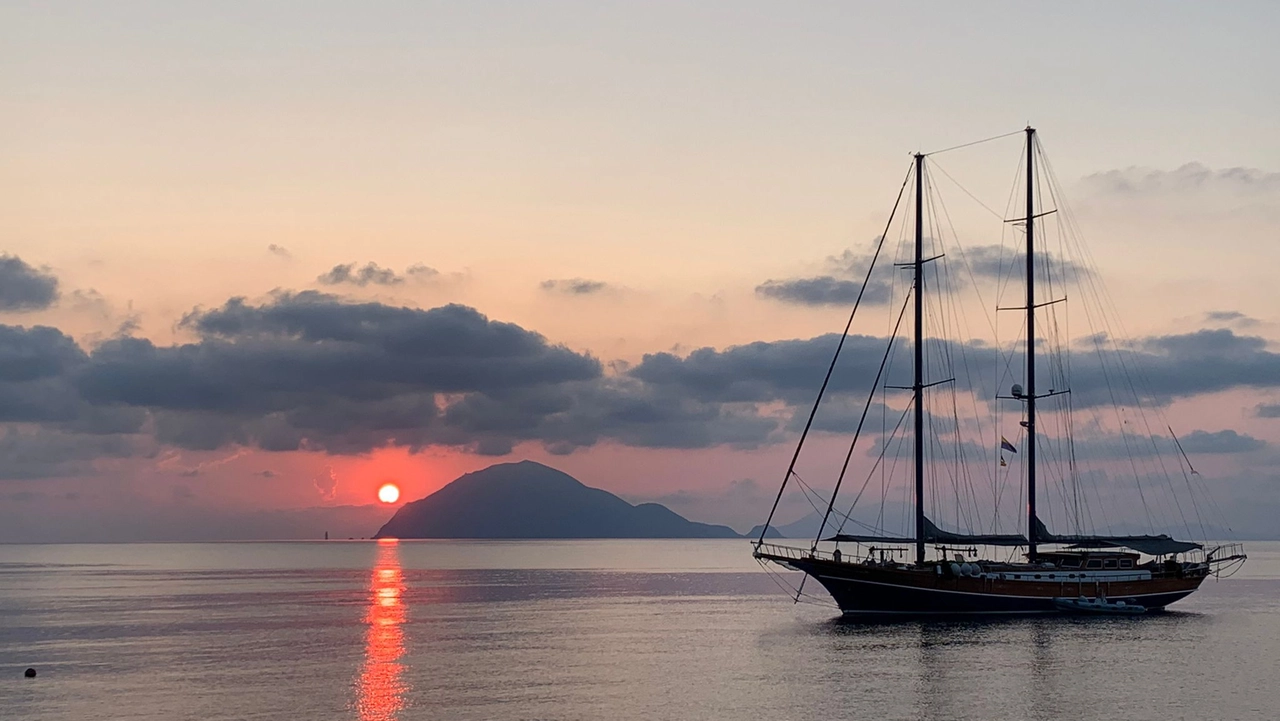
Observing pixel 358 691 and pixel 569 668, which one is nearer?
pixel 358 691

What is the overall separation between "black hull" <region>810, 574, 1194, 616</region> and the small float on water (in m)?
2.31

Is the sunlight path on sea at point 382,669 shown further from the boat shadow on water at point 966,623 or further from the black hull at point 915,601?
the boat shadow on water at point 966,623

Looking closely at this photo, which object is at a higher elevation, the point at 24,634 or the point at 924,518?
the point at 924,518

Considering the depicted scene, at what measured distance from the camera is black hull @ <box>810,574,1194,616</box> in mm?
93250

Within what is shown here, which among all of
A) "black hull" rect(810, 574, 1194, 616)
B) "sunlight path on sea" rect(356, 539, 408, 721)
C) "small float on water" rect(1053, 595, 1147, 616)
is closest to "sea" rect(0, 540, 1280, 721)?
"sunlight path on sea" rect(356, 539, 408, 721)

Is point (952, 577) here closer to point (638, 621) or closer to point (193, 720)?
point (638, 621)

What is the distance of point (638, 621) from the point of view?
112m

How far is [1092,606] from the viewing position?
9944 cm

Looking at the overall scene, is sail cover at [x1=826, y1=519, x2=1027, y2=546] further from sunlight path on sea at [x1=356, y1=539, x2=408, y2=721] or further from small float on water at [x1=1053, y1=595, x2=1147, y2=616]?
sunlight path on sea at [x1=356, y1=539, x2=408, y2=721]

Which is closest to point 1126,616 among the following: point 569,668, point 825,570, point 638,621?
point 825,570

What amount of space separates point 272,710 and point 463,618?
59.8 m

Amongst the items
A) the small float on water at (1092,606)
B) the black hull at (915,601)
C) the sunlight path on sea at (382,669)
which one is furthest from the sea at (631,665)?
the small float on water at (1092,606)

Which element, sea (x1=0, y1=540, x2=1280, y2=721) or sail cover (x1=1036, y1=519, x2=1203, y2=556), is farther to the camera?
sail cover (x1=1036, y1=519, x2=1203, y2=556)

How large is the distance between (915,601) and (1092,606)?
642 inches
